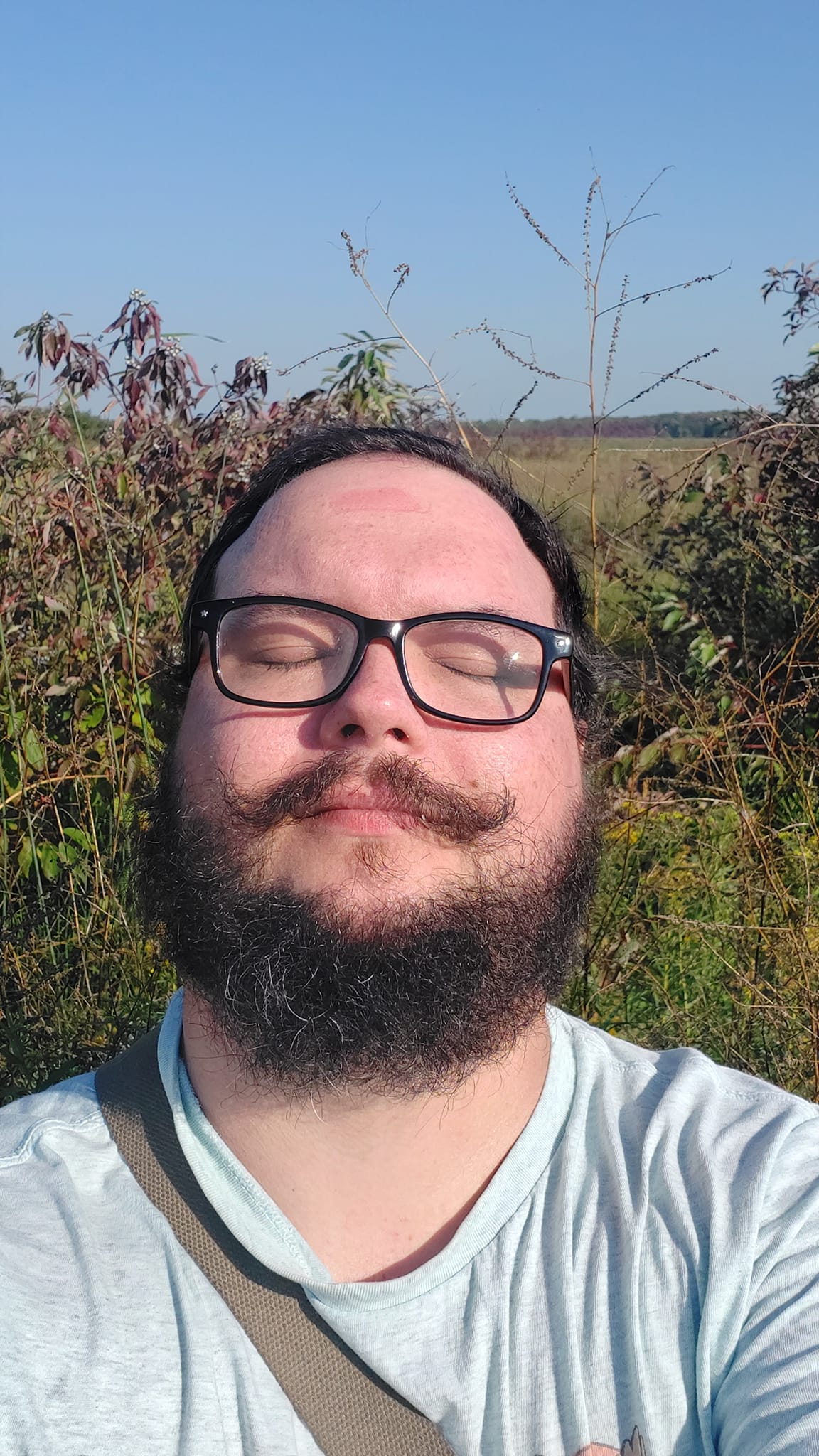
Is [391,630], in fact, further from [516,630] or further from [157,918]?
[157,918]

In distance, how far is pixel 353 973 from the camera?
1.33 meters

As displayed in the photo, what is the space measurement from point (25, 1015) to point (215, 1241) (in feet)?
4.70

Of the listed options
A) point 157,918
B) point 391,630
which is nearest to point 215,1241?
point 157,918

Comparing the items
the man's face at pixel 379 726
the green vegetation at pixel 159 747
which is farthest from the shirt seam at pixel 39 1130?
the green vegetation at pixel 159 747

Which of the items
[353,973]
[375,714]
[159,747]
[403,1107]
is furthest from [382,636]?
[159,747]

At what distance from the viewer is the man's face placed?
1.35 meters

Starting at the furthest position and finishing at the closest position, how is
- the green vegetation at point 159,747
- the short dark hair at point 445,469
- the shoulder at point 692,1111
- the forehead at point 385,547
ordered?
the green vegetation at point 159,747 < the short dark hair at point 445,469 < the forehead at point 385,547 < the shoulder at point 692,1111

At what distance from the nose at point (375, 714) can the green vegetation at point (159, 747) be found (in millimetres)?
979

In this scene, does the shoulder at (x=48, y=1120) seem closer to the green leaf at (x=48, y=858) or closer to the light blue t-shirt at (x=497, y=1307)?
the light blue t-shirt at (x=497, y=1307)

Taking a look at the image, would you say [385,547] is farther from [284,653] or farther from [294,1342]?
[294,1342]

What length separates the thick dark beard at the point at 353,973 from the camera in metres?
1.33

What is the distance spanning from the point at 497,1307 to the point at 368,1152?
0.23 m

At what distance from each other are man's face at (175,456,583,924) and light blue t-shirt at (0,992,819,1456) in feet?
1.18

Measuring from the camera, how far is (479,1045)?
1394 mm
